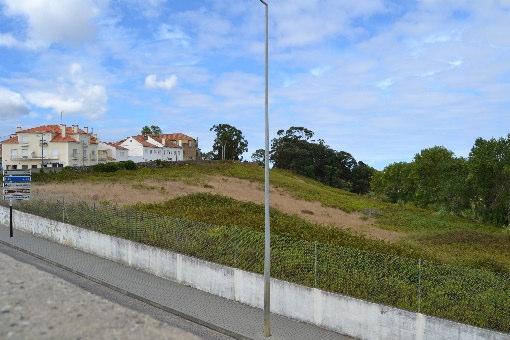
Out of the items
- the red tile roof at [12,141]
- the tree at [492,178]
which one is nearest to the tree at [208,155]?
the red tile roof at [12,141]

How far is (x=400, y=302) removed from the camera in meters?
13.7

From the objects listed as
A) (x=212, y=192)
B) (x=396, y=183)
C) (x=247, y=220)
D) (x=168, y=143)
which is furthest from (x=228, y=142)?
(x=247, y=220)

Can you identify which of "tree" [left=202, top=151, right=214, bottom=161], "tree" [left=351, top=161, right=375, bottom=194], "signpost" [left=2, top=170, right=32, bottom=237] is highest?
"tree" [left=202, top=151, right=214, bottom=161]

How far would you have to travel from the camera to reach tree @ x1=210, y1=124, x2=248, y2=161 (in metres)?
126

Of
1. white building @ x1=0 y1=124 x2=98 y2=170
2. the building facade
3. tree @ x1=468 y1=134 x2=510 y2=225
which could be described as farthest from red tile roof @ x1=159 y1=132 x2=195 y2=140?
tree @ x1=468 y1=134 x2=510 y2=225

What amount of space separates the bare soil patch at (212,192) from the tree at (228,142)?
199 feet

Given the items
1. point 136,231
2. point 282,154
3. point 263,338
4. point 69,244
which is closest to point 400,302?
point 263,338

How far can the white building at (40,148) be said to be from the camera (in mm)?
93250

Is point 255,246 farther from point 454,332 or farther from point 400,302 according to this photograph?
point 454,332

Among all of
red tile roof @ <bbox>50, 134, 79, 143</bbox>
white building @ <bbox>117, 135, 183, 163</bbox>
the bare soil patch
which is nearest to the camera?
the bare soil patch

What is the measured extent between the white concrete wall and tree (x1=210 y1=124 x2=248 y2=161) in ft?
332

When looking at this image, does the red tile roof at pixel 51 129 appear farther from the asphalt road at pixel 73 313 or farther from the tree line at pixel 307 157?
the asphalt road at pixel 73 313

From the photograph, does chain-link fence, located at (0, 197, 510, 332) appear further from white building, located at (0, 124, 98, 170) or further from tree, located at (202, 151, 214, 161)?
tree, located at (202, 151, 214, 161)

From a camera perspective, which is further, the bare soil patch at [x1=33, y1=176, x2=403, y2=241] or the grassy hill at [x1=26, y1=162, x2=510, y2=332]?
the bare soil patch at [x1=33, y1=176, x2=403, y2=241]
